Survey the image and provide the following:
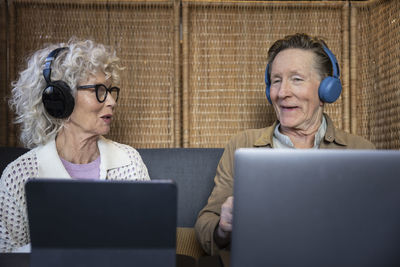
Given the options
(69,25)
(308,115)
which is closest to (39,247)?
(308,115)

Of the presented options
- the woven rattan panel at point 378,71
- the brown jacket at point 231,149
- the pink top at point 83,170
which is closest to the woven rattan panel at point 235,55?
the woven rattan panel at point 378,71

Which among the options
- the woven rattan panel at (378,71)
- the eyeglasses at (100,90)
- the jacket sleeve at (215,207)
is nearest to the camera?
the jacket sleeve at (215,207)

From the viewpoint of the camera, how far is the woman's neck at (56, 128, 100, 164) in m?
1.54

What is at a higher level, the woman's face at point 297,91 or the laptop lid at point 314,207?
the woman's face at point 297,91

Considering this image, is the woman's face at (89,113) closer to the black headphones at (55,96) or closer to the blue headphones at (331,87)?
the black headphones at (55,96)

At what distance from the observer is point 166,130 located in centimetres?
216

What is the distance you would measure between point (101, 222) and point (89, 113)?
914 mm

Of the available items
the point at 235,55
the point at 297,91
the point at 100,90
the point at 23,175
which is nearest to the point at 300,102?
the point at 297,91

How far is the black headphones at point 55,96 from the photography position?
145 centimetres

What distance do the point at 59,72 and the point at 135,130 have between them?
70cm

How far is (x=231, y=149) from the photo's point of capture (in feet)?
5.43

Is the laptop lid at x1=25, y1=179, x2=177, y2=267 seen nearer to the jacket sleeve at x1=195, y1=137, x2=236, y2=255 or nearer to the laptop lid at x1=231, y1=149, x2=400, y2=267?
the laptop lid at x1=231, y1=149, x2=400, y2=267

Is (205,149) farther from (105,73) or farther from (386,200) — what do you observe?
(386,200)

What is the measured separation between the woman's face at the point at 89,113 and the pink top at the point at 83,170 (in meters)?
0.13
